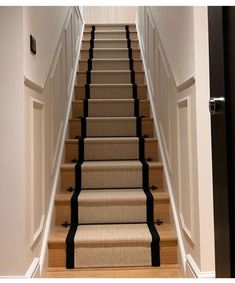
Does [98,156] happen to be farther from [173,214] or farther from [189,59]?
[189,59]

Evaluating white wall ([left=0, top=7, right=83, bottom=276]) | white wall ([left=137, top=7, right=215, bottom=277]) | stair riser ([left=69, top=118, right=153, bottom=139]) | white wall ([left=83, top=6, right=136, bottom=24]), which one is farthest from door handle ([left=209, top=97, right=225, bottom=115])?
white wall ([left=83, top=6, right=136, bottom=24])

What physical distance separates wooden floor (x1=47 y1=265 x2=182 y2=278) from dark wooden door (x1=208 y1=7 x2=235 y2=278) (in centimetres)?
103

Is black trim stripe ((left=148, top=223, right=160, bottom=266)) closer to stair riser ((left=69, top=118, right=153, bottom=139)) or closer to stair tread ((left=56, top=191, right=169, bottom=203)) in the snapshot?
stair tread ((left=56, top=191, right=169, bottom=203))

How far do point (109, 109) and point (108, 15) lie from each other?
131 inches

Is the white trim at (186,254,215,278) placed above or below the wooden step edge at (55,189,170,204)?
below

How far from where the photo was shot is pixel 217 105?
117cm

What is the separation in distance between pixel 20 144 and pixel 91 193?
1.04 meters

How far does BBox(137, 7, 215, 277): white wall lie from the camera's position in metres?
1.84

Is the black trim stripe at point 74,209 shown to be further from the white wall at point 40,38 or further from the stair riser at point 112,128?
the stair riser at point 112,128

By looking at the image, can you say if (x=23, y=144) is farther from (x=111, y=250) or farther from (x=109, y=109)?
(x=109, y=109)

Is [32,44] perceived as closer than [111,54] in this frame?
Yes

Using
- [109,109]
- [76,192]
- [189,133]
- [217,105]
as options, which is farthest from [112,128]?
[217,105]

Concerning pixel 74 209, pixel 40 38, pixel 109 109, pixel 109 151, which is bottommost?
pixel 74 209

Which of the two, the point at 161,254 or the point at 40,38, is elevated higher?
the point at 40,38
